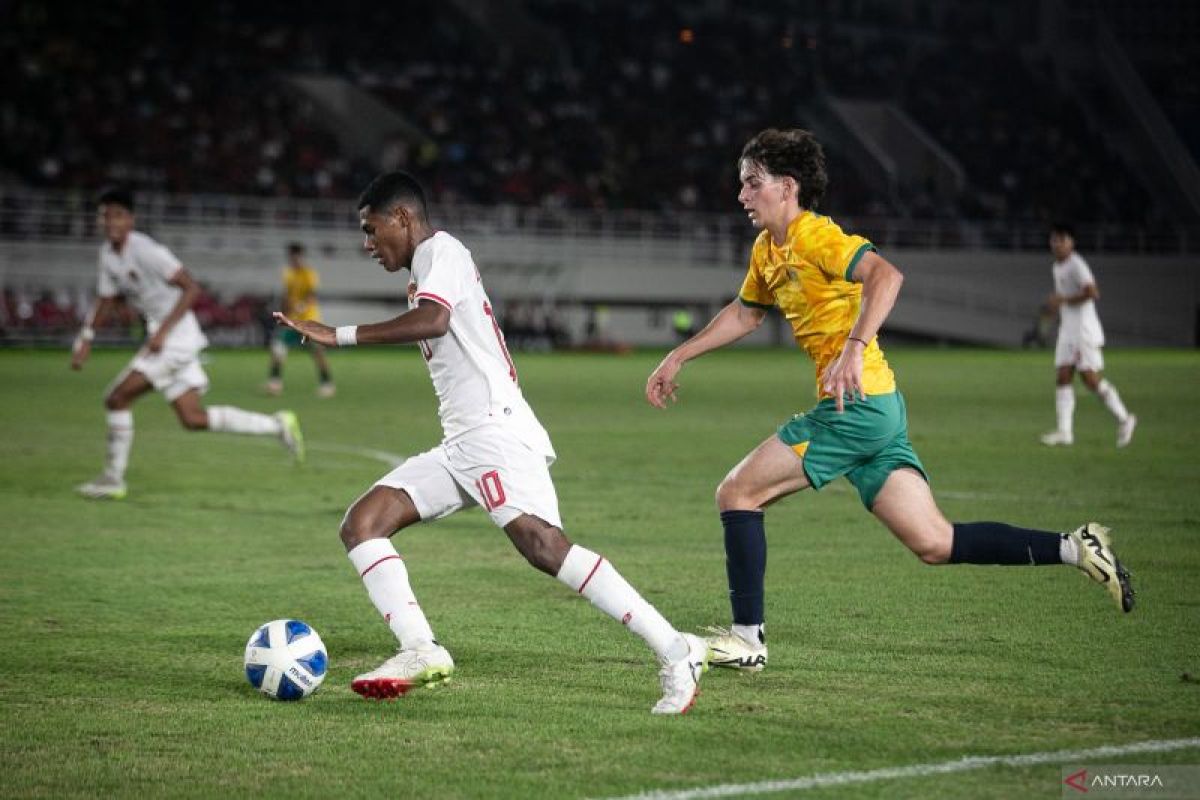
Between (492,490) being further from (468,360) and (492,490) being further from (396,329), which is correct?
(396,329)

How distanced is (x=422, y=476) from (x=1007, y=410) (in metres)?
18.7

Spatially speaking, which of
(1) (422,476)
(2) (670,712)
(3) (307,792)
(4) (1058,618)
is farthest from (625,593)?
(4) (1058,618)

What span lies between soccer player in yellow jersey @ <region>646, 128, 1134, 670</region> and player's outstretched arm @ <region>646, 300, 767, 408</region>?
0.24m

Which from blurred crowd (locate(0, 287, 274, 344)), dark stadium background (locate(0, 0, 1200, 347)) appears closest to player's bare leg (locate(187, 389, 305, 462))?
blurred crowd (locate(0, 287, 274, 344))

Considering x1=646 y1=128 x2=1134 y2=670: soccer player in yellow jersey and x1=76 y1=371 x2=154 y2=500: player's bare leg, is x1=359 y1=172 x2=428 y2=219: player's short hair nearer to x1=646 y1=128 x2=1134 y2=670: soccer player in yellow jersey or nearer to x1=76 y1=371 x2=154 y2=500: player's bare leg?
x1=646 y1=128 x2=1134 y2=670: soccer player in yellow jersey

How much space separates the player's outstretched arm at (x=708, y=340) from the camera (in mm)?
7406

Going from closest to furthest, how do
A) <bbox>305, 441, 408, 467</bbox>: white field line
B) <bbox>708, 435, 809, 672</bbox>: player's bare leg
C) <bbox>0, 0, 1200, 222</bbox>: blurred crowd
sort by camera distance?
<bbox>708, 435, 809, 672</bbox>: player's bare leg < <bbox>305, 441, 408, 467</bbox>: white field line < <bbox>0, 0, 1200, 222</bbox>: blurred crowd

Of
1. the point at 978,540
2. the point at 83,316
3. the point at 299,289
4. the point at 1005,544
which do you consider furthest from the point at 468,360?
the point at 83,316

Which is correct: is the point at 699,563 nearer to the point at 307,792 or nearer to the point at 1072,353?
the point at 307,792

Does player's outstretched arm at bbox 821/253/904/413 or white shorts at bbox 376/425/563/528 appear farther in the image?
player's outstretched arm at bbox 821/253/904/413

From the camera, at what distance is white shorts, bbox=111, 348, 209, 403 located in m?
13.7

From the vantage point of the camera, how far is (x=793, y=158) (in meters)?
6.93

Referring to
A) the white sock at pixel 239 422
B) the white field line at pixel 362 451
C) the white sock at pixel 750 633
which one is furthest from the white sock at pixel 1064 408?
the white sock at pixel 750 633

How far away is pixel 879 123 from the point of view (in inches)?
2419
